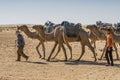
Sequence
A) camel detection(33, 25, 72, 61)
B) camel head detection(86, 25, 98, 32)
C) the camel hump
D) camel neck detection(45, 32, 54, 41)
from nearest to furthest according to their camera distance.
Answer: the camel hump
camel detection(33, 25, 72, 61)
camel neck detection(45, 32, 54, 41)
camel head detection(86, 25, 98, 32)

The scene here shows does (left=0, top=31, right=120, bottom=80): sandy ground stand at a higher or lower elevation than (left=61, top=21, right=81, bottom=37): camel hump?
lower

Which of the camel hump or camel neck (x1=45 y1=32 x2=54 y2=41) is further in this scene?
camel neck (x1=45 y1=32 x2=54 y2=41)

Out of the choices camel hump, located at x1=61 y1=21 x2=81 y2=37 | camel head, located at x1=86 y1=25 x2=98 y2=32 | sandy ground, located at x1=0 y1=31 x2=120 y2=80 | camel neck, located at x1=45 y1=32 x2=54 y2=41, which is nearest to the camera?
sandy ground, located at x1=0 y1=31 x2=120 y2=80

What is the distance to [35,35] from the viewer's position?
21.4m

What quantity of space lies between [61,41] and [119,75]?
588cm

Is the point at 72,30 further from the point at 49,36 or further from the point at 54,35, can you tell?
the point at 49,36

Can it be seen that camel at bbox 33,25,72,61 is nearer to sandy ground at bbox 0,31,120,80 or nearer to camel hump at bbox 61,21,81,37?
camel hump at bbox 61,21,81,37

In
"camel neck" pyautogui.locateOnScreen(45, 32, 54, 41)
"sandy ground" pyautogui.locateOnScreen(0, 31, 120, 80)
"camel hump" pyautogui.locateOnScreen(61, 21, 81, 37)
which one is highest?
"camel hump" pyautogui.locateOnScreen(61, 21, 81, 37)

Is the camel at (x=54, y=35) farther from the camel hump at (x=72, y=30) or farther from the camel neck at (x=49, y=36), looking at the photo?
the camel hump at (x=72, y=30)

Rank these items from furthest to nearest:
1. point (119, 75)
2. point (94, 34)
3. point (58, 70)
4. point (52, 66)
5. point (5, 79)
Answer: point (94, 34)
point (52, 66)
point (58, 70)
point (119, 75)
point (5, 79)

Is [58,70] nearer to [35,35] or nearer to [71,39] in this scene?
[71,39]

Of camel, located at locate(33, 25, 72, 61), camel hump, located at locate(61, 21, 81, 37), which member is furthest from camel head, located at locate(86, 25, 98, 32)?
camel, located at locate(33, 25, 72, 61)

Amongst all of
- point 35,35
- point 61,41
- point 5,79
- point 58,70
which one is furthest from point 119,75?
point 35,35

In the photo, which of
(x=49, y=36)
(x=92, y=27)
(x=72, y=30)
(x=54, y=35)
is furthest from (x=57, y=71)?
(x=92, y=27)
